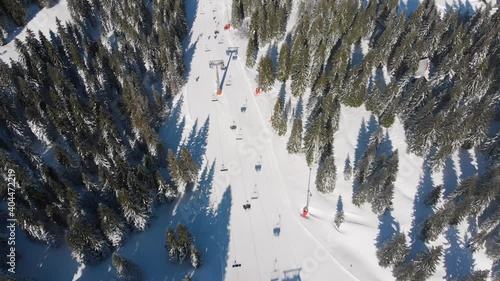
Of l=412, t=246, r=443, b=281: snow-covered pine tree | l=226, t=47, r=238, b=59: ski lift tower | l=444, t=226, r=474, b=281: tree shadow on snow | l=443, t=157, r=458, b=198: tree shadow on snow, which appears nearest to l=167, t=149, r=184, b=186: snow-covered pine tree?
l=412, t=246, r=443, b=281: snow-covered pine tree

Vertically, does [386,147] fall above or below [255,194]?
above

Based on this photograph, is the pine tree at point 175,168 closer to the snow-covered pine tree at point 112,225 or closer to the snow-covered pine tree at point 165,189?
the snow-covered pine tree at point 165,189

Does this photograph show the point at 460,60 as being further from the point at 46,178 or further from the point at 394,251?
the point at 46,178

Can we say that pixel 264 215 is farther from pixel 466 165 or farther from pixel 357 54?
pixel 357 54

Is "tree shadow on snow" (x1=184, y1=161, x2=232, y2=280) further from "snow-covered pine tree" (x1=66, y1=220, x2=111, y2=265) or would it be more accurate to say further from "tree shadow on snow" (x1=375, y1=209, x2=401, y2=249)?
"tree shadow on snow" (x1=375, y1=209, x2=401, y2=249)

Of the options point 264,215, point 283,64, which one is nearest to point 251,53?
point 283,64

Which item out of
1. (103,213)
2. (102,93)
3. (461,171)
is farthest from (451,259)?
(102,93)

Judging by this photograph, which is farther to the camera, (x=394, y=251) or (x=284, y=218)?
(x=284, y=218)
